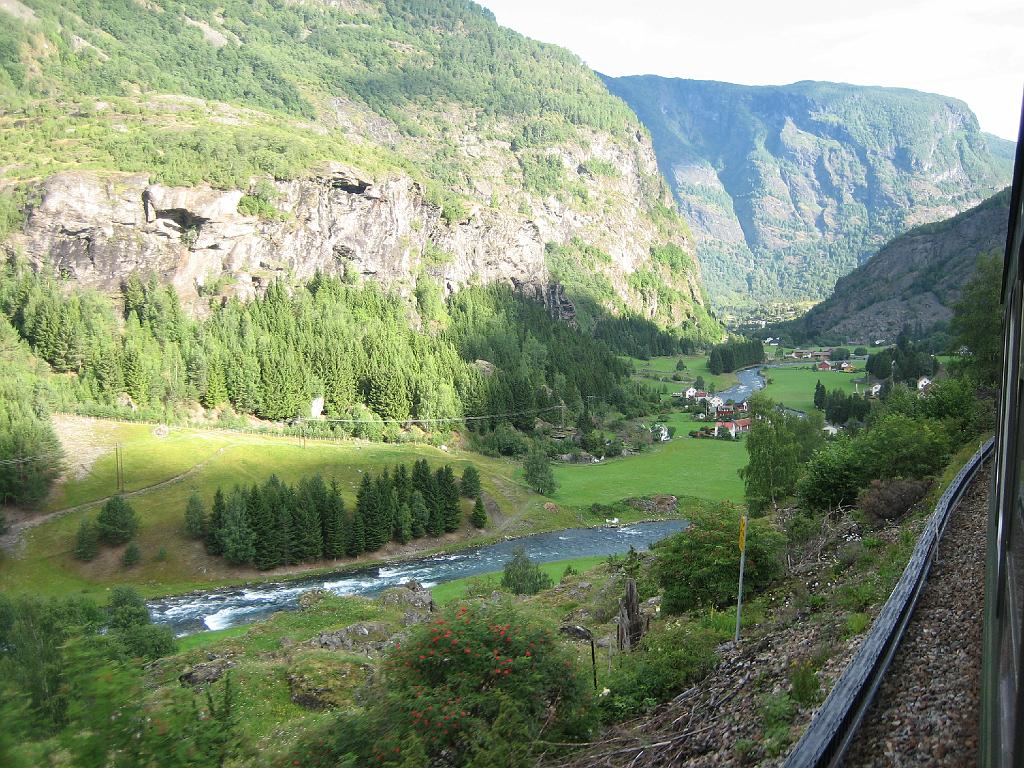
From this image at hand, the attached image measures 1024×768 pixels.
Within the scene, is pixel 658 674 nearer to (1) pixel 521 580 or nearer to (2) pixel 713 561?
(2) pixel 713 561

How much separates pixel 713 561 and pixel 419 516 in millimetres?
59761

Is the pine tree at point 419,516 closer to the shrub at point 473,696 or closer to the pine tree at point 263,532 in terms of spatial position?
the pine tree at point 263,532

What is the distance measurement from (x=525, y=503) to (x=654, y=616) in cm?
6438

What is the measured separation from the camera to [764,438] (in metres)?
52.4

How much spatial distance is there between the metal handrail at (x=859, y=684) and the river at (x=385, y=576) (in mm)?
53431

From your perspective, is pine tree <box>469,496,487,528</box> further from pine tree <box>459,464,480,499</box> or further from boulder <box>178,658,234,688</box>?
boulder <box>178,658,234,688</box>

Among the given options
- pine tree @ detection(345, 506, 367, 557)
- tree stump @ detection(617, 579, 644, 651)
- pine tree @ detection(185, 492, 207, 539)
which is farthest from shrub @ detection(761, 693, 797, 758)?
pine tree @ detection(185, 492, 207, 539)

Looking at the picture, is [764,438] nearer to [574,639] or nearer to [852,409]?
[574,639]

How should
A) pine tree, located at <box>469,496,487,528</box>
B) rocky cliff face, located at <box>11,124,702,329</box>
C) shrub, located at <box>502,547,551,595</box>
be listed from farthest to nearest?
rocky cliff face, located at <box>11,124,702,329</box> → pine tree, located at <box>469,496,487,528</box> → shrub, located at <box>502,547,551,595</box>

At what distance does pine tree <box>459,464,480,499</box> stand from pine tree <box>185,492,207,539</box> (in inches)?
1263

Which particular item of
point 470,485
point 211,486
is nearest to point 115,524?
point 211,486

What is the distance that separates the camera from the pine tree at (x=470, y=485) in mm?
89875

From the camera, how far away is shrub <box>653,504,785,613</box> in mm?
24219

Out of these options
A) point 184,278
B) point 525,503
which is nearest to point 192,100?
point 184,278
